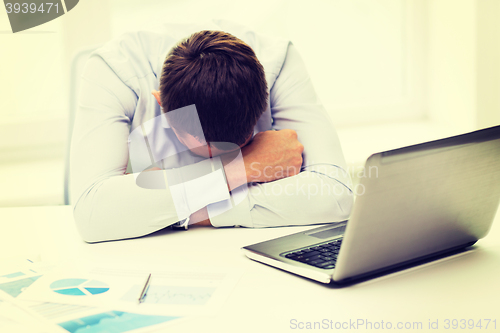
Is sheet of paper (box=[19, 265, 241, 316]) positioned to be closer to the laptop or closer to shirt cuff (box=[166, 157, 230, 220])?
the laptop

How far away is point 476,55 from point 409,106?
43 cm

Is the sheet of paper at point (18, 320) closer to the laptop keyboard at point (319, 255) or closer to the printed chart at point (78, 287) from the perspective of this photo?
the printed chart at point (78, 287)

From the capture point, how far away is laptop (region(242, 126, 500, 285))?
0.51m

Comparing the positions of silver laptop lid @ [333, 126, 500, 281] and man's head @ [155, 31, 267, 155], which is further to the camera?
man's head @ [155, 31, 267, 155]

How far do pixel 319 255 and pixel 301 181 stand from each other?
39cm

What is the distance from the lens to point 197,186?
0.98 m

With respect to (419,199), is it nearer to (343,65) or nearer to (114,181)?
(114,181)

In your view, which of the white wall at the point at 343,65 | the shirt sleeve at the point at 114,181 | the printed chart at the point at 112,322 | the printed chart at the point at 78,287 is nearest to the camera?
the printed chart at the point at 112,322

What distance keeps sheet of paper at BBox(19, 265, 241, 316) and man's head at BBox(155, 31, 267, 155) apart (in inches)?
16.2

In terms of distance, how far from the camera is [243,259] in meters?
0.73

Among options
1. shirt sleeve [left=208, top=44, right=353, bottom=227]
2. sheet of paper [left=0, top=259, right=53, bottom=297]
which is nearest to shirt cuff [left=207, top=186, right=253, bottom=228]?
shirt sleeve [left=208, top=44, right=353, bottom=227]

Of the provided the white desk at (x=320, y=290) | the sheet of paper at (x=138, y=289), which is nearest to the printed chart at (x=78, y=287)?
the sheet of paper at (x=138, y=289)

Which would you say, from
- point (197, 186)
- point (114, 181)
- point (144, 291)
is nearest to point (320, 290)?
point (144, 291)

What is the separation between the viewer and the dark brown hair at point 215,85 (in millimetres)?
967
